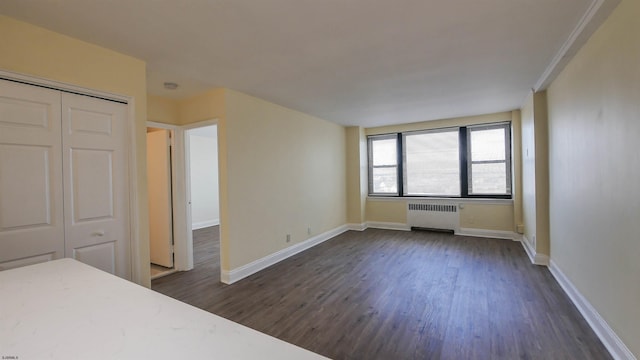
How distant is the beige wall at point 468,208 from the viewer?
546 centimetres

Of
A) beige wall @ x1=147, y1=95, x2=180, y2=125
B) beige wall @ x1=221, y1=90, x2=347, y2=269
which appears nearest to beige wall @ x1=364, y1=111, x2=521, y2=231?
beige wall @ x1=221, y1=90, x2=347, y2=269

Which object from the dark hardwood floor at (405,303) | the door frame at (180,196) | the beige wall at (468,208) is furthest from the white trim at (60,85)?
the beige wall at (468,208)

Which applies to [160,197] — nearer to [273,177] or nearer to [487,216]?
[273,177]

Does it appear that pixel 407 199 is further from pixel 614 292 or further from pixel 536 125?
pixel 614 292

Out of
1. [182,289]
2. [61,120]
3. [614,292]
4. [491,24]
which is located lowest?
[182,289]

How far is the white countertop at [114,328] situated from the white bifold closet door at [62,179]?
107cm

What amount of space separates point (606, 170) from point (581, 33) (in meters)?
1.11

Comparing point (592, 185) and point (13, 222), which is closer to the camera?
point (13, 222)

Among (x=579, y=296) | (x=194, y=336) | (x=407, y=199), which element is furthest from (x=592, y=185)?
(x=407, y=199)

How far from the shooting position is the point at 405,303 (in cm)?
292

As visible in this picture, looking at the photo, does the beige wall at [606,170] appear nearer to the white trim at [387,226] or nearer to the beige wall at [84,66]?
the white trim at [387,226]

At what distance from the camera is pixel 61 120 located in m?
Result: 2.22

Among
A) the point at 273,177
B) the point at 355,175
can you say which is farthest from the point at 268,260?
the point at 355,175

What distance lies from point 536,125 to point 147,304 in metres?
4.66
